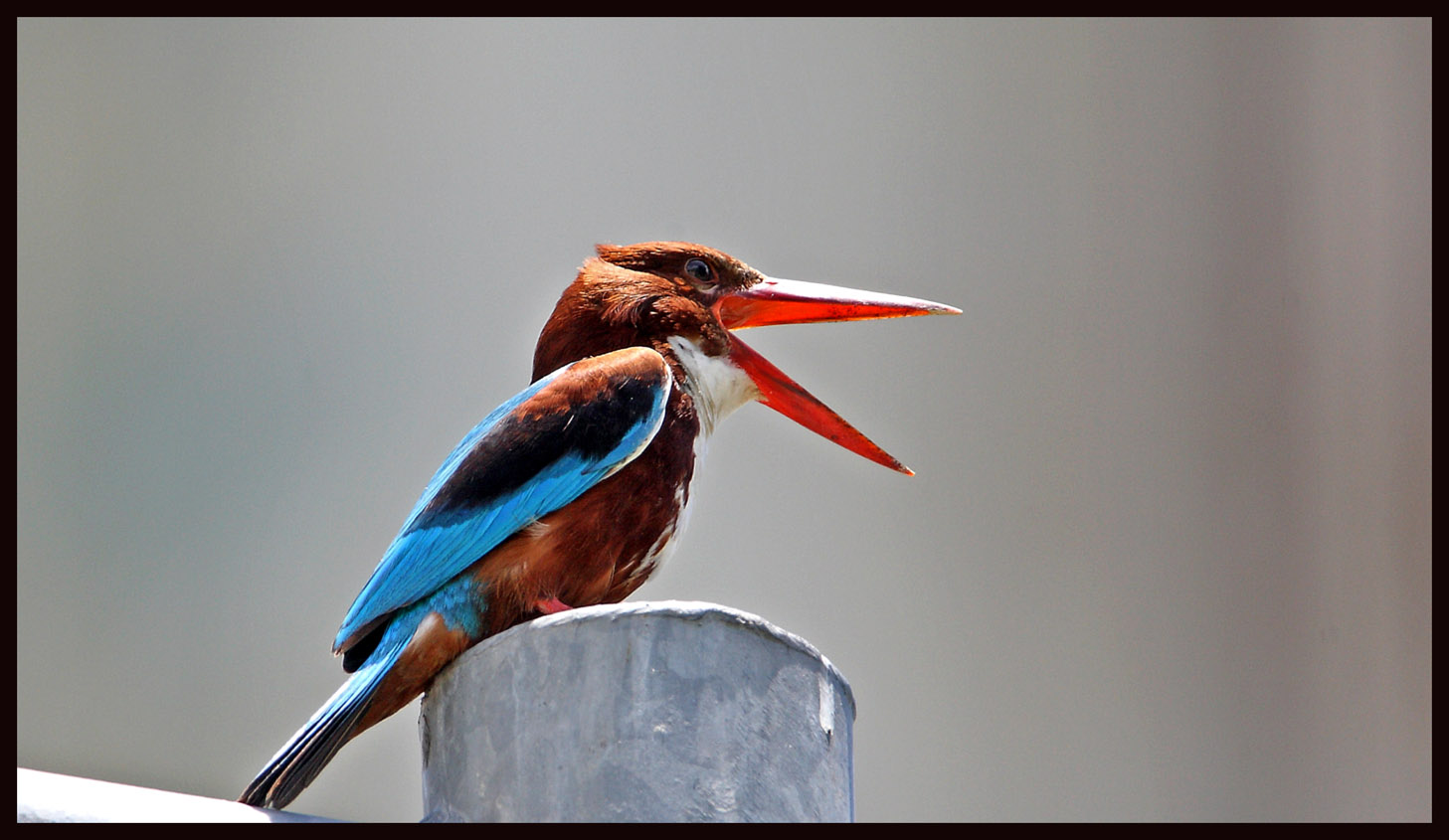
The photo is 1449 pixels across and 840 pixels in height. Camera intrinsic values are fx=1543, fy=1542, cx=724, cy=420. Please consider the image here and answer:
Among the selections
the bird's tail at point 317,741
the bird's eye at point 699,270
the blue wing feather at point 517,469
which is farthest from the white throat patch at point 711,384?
the bird's tail at point 317,741

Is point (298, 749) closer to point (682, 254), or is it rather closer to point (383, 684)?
point (383, 684)

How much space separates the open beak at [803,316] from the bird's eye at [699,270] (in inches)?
3.3

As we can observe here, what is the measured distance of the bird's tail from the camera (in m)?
3.20

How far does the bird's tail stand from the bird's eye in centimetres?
166

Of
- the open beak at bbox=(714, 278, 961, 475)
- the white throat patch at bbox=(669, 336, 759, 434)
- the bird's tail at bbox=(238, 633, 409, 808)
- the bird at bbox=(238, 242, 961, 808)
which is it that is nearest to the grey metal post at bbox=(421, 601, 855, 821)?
the bird's tail at bbox=(238, 633, 409, 808)

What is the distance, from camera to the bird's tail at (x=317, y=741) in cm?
320

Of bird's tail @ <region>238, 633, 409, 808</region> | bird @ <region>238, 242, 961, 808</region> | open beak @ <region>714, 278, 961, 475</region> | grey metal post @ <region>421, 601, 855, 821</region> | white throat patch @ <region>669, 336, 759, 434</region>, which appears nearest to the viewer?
grey metal post @ <region>421, 601, 855, 821</region>

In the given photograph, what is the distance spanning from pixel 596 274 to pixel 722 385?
0.53m

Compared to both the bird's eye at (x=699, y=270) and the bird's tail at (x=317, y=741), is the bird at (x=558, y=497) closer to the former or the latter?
the bird's tail at (x=317, y=741)

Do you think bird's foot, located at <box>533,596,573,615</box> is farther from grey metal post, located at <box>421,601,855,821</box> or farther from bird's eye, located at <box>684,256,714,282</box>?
bird's eye, located at <box>684,256,714,282</box>

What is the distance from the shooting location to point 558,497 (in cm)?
382

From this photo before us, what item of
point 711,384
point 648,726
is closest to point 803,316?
point 711,384

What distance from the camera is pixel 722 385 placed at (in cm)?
445

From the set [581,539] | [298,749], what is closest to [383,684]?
[298,749]
